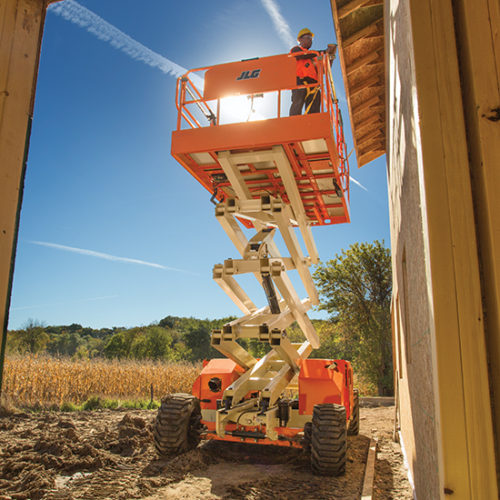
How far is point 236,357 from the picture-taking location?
773 centimetres

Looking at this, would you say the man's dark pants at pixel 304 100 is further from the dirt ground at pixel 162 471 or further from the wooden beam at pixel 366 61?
the dirt ground at pixel 162 471

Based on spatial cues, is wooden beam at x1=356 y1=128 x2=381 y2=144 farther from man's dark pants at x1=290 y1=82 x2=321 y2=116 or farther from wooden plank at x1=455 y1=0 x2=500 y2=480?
wooden plank at x1=455 y1=0 x2=500 y2=480

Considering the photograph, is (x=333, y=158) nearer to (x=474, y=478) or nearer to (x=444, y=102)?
(x=444, y=102)

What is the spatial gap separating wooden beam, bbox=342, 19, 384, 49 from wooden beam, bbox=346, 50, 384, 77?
0.41 meters

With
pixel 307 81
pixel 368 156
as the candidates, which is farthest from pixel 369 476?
pixel 368 156

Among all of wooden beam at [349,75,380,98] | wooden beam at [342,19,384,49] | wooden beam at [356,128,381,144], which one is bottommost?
wooden beam at [356,128,381,144]

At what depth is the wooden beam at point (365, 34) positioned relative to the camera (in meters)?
7.30

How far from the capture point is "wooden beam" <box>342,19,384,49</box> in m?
7.30

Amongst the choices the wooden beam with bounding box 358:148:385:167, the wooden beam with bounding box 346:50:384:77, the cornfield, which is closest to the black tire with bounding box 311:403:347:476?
the wooden beam with bounding box 346:50:384:77

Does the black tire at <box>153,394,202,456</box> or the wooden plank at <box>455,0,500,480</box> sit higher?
the wooden plank at <box>455,0,500,480</box>

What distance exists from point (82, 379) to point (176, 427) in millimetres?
10947

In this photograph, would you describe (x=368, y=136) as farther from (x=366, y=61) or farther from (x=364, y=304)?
(x=364, y=304)

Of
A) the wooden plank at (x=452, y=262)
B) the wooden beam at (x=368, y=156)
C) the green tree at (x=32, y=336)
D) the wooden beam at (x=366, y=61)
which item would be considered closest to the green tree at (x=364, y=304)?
the wooden beam at (x=368, y=156)

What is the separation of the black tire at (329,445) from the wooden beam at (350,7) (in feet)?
20.1
